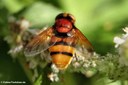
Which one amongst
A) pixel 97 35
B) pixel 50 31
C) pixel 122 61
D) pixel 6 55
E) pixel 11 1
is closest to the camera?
pixel 122 61

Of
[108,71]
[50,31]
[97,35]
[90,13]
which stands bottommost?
[108,71]

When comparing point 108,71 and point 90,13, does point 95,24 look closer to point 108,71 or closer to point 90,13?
point 90,13

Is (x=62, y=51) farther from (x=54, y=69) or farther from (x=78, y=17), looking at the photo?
(x=78, y=17)

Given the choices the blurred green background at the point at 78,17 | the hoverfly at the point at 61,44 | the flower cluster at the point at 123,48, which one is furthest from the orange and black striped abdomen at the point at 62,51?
the blurred green background at the point at 78,17

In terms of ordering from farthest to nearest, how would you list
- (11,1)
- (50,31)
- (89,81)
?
(11,1) → (89,81) → (50,31)

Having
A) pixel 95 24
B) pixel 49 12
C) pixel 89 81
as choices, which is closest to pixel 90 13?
pixel 95 24

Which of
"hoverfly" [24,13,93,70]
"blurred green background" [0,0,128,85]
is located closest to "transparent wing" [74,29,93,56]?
"hoverfly" [24,13,93,70]

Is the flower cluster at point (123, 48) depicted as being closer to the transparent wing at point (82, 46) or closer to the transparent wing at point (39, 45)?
the transparent wing at point (82, 46)
